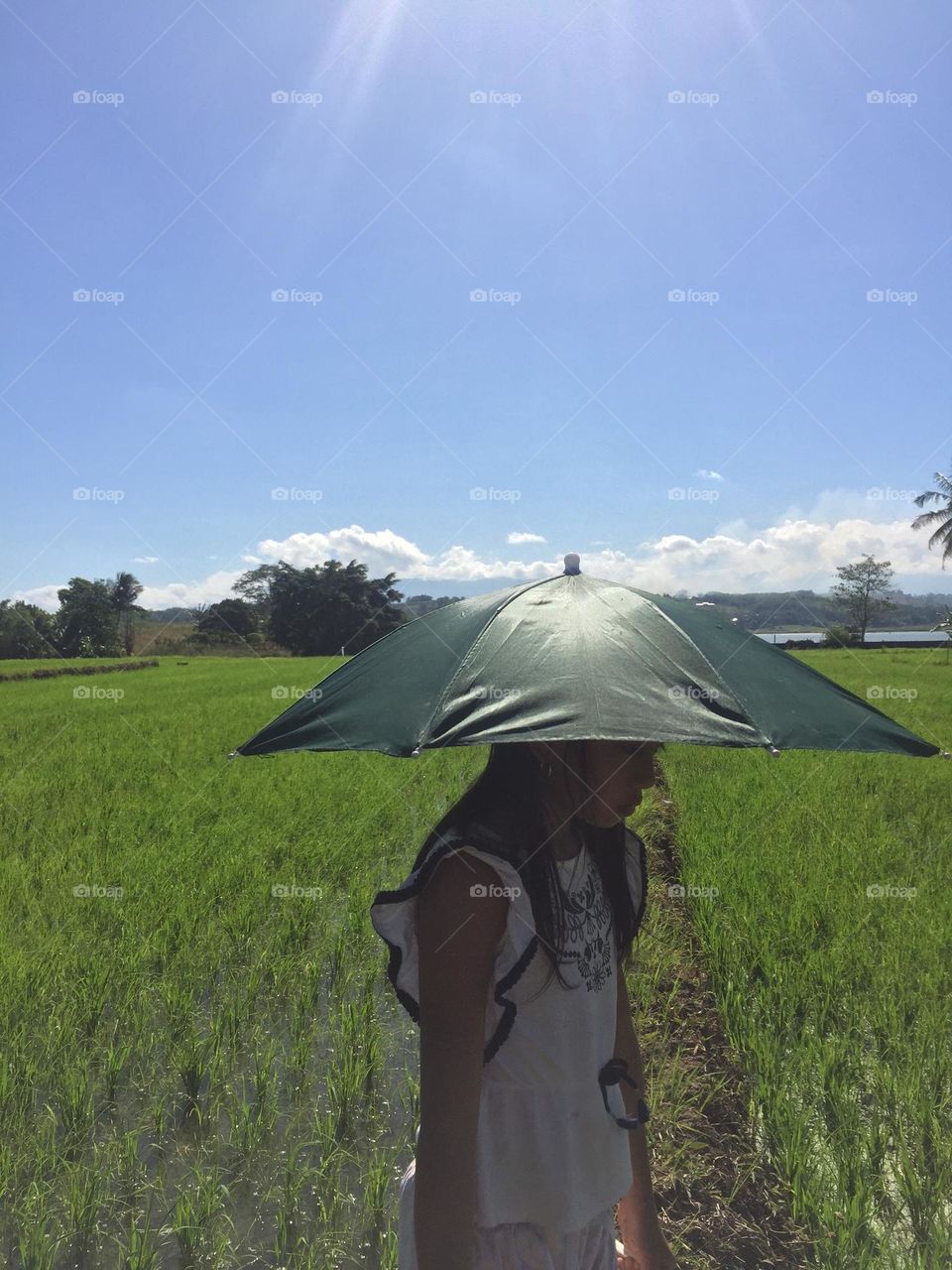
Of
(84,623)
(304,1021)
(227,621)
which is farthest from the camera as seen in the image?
(227,621)

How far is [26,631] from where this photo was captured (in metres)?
33.0

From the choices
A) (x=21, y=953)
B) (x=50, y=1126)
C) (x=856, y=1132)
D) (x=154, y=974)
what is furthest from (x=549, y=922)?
(x=21, y=953)

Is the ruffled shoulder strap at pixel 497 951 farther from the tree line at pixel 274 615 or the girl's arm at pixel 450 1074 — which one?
the tree line at pixel 274 615

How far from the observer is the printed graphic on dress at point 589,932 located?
3.11ft

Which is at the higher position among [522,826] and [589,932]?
[522,826]

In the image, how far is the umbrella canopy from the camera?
3.15 ft

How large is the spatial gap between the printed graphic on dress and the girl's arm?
181 millimetres

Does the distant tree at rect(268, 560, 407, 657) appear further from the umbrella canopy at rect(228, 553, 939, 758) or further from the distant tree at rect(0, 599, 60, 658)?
→ the umbrella canopy at rect(228, 553, 939, 758)

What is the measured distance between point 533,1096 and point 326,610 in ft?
134

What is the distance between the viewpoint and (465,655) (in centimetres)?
111

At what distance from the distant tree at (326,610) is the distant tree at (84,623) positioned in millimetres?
8368

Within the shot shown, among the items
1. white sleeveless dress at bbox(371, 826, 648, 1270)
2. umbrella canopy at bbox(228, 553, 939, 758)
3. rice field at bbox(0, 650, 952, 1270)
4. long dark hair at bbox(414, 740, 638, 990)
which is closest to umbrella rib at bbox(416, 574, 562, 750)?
umbrella canopy at bbox(228, 553, 939, 758)

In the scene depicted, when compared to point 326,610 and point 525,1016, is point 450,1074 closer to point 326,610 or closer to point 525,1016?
point 525,1016

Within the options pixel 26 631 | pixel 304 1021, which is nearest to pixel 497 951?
pixel 304 1021
